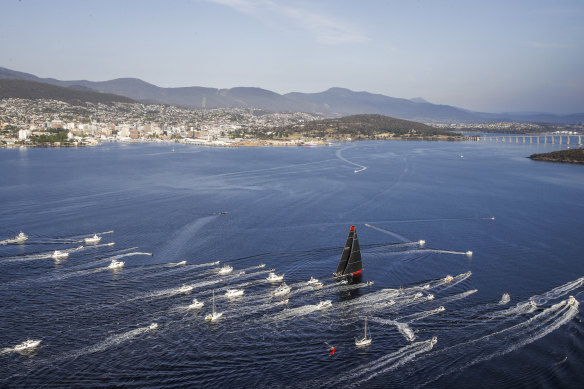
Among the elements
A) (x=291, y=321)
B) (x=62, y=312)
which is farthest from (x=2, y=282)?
(x=291, y=321)

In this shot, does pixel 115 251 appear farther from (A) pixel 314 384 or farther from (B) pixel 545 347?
(B) pixel 545 347

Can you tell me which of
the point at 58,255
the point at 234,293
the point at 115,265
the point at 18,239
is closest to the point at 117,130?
the point at 18,239

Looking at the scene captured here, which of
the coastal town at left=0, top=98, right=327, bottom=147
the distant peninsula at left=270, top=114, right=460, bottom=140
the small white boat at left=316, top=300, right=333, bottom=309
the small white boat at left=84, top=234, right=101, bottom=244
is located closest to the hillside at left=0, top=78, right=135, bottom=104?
the coastal town at left=0, top=98, right=327, bottom=147

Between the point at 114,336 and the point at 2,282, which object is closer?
the point at 114,336

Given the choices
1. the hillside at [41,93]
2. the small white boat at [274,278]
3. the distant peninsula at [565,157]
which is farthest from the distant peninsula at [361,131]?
the small white boat at [274,278]

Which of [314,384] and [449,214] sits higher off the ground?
[449,214]

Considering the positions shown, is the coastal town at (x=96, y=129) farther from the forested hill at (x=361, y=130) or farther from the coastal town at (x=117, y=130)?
the forested hill at (x=361, y=130)

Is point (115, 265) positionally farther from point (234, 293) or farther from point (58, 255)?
point (234, 293)
